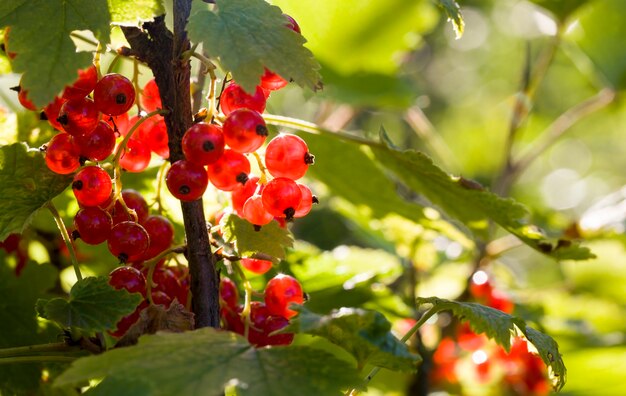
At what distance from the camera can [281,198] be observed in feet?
4.47

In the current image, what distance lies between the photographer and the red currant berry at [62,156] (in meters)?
1.38

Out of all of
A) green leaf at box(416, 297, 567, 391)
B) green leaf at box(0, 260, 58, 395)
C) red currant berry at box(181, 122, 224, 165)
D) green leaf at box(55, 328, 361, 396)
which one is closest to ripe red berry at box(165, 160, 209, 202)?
red currant berry at box(181, 122, 224, 165)

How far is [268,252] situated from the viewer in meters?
1.41

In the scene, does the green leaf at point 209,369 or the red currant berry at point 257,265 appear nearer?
the green leaf at point 209,369

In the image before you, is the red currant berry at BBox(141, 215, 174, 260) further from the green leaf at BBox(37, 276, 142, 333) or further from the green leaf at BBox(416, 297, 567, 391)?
the green leaf at BBox(416, 297, 567, 391)

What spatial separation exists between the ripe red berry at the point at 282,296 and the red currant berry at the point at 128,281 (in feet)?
0.75

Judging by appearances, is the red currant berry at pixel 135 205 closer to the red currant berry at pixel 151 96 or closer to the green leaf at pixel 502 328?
the red currant berry at pixel 151 96

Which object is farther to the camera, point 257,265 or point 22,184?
point 257,265

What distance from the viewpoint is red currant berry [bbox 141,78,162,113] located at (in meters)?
1.52

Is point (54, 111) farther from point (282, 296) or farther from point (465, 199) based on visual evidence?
point (465, 199)

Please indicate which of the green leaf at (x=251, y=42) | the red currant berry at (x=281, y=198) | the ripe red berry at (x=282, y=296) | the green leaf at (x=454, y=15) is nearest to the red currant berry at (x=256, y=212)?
the red currant berry at (x=281, y=198)

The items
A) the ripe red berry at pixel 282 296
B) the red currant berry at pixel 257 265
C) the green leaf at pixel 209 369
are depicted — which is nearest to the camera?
the green leaf at pixel 209 369

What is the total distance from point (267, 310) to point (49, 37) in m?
0.58

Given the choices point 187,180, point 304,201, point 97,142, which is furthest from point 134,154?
point 304,201
